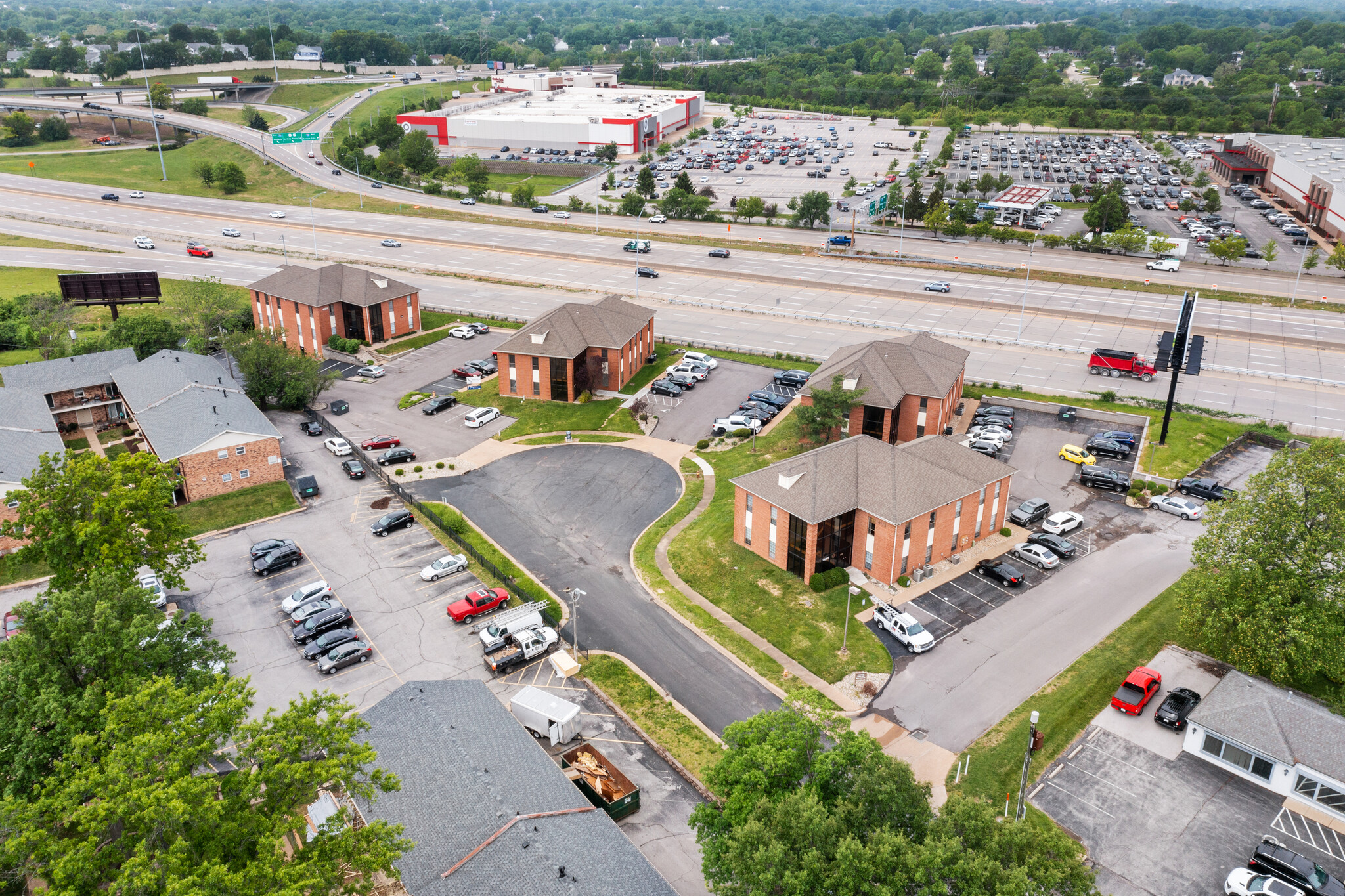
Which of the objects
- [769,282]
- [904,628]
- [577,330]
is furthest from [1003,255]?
[904,628]

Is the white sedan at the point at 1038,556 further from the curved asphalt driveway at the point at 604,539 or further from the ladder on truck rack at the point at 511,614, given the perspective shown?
the ladder on truck rack at the point at 511,614

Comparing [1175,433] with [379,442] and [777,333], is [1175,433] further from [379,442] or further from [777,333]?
[379,442]

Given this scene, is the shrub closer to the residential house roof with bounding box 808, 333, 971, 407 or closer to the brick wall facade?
the residential house roof with bounding box 808, 333, 971, 407

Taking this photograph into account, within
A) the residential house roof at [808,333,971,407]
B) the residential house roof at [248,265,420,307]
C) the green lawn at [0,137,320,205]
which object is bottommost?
the residential house roof at [808,333,971,407]

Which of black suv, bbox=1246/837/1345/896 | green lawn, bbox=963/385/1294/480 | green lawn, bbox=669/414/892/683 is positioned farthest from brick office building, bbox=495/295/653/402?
black suv, bbox=1246/837/1345/896

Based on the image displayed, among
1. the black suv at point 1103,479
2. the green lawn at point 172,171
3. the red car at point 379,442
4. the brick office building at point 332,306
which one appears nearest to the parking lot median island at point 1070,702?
the black suv at point 1103,479
